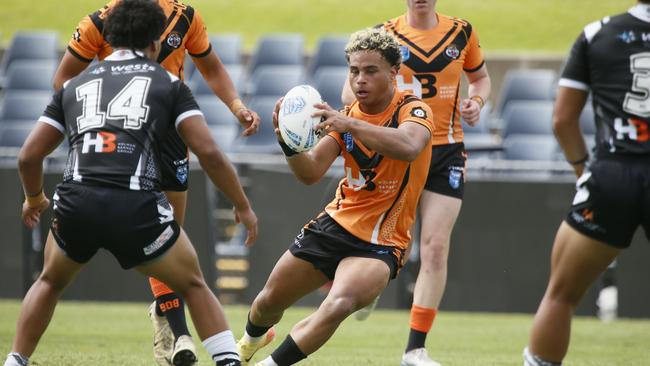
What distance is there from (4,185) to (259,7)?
53.6 ft

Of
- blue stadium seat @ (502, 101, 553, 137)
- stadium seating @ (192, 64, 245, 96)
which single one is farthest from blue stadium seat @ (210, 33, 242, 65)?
blue stadium seat @ (502, 101, 553, 137)

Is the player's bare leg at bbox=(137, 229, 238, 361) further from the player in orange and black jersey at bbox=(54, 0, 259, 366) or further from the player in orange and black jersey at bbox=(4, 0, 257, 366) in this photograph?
the player in orange and black jersey at bbox=(54, 0, 259, 366)

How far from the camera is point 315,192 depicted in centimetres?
1213

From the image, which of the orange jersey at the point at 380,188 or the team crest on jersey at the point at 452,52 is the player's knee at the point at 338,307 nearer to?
the orange jersey at the point at 380,188

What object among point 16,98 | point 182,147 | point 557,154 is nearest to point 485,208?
point 557,154

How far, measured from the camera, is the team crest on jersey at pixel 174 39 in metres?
6.98

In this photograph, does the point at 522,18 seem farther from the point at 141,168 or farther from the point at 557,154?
the point at 141,168

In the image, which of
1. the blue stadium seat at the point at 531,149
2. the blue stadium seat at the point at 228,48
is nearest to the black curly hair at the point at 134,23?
the blue stadium seat at the point at 531,149

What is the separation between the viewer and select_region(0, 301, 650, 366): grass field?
7.91m

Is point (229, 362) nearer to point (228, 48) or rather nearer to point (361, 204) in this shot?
point (361, 204)

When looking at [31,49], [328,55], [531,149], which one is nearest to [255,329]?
[531,149]

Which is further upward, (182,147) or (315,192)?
(182,147)

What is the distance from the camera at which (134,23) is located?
532cm

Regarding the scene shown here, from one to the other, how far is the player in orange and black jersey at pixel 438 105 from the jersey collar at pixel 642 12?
2587 millimetres
